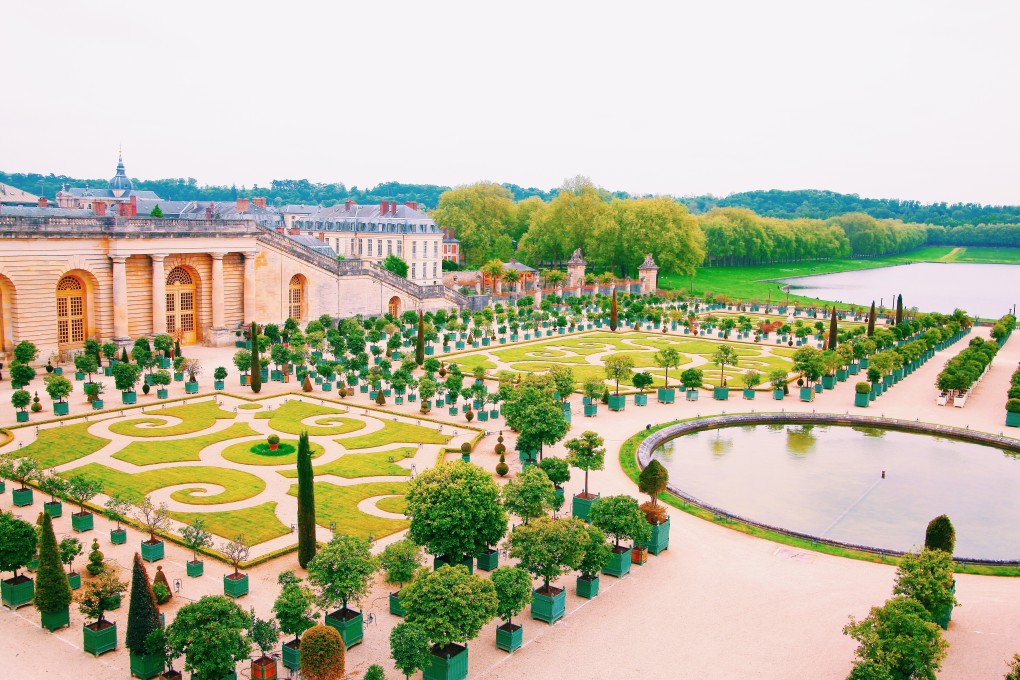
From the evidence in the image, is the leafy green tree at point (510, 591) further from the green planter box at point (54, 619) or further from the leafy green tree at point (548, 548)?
the green planter box at point (54, 619)

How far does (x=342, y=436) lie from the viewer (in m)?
36.8

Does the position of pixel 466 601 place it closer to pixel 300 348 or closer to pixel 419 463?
pixel 419 463

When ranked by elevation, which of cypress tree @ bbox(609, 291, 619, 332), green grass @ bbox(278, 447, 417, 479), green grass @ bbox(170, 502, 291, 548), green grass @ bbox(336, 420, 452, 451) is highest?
cypress tree @ bbox(609, 291, 619, 332)

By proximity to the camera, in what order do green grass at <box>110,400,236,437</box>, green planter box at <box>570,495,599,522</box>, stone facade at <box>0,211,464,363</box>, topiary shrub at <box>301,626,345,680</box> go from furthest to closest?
stone facade at <box>0,211,464,363</box> → green grass at <box>110,400,236,437</box> → green planter box at <box>570,495,599,522</box> → topiary shrub at <box>301,626,345,680</box>

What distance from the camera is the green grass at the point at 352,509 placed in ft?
86.2

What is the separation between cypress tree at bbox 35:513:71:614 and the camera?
19.6 meters

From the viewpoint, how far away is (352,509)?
2789 cm

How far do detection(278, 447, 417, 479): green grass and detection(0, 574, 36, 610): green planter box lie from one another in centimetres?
1084

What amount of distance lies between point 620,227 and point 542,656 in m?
86.8

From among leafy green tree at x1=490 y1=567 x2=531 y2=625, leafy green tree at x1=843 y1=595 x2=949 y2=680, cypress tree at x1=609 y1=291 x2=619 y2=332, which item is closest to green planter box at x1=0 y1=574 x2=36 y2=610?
leafy green tree at x1=490 y1=567 x2=531 y2=625

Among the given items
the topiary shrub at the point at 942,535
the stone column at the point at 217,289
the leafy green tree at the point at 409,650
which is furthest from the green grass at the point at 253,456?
the stone column at the point at 217,289

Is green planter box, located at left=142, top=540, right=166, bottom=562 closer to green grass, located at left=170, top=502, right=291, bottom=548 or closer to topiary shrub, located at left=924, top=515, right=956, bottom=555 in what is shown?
green grass, located at left=170, top=502, right=291, bottom=548

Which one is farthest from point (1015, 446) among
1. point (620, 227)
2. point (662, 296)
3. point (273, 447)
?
point (620, 227)

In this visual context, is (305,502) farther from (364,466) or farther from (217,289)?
(217,289)
